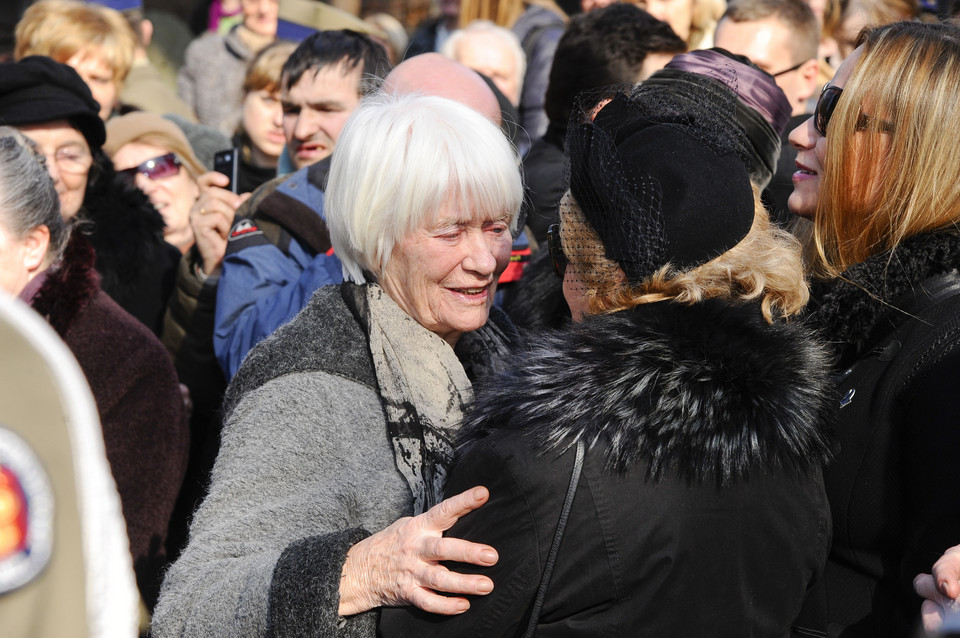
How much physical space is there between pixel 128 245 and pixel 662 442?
2864 mm

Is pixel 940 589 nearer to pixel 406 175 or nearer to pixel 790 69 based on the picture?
pixel 406 175

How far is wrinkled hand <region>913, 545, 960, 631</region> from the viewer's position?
1.57m

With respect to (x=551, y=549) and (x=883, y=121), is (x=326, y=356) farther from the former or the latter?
(x=883, y=121)

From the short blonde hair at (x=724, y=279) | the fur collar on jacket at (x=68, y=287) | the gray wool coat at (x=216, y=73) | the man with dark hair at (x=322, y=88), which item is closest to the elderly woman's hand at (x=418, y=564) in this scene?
the short blonde hair at (x=724, y=279)

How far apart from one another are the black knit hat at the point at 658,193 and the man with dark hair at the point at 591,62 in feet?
6.44

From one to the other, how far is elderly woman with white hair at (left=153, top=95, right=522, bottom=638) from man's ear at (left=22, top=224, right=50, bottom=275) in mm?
1128

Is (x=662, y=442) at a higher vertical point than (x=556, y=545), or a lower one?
higher

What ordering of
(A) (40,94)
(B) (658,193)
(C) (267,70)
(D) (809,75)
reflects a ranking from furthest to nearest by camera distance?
(C) (267,70) → (D) (809,75) → (A) (40,94) → (B) (658,193)

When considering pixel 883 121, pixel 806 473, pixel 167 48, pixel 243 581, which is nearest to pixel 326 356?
pixel 243 581

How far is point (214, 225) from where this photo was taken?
352 centimetres

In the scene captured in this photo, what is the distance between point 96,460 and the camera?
1082 millimetres

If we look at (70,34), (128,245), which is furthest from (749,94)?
(70,34)

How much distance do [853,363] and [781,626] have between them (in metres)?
0.62

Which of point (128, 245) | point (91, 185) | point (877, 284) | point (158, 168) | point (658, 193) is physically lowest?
point (158, 168)
